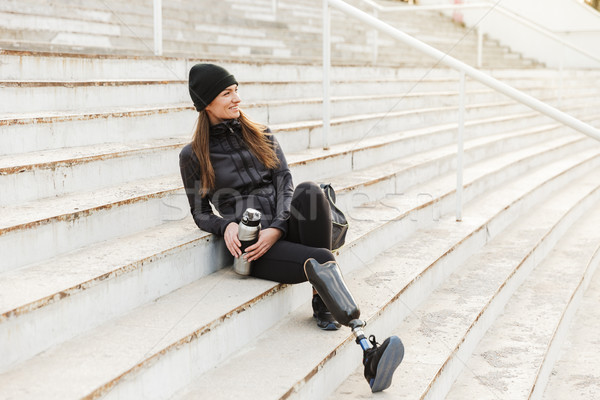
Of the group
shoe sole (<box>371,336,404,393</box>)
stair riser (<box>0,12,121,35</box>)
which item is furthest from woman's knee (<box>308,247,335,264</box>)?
stair riser (<box>0,12,121,35</box>)

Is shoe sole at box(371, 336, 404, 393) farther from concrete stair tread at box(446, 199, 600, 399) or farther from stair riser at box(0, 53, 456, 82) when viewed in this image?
stair riser at box(0, 53, 456, 82)

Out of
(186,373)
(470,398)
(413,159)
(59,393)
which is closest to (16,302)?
(59,393)

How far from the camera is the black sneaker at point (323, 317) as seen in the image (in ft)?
8.39

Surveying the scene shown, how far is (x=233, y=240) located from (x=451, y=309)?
114 centimetres

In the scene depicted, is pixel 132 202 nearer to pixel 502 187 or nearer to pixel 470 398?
pixel 470 398

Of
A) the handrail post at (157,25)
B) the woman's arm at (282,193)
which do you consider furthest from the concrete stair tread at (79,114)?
the woman's arm at (282,193)

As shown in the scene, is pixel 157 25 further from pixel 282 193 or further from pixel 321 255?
pixel 321 255

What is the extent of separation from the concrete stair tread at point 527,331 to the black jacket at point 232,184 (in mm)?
1029

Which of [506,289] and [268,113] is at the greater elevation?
[268,113]

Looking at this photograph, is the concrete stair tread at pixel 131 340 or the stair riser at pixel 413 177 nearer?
the concrete stair tread at pixel 131 340

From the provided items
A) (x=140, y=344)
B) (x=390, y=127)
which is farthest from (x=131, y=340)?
(x=390, y=127)

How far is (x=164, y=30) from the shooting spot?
5348 millimetres

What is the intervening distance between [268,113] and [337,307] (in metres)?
2.18

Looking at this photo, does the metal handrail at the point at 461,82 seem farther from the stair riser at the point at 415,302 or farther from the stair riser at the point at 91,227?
the stair riser at the point at 91,227
